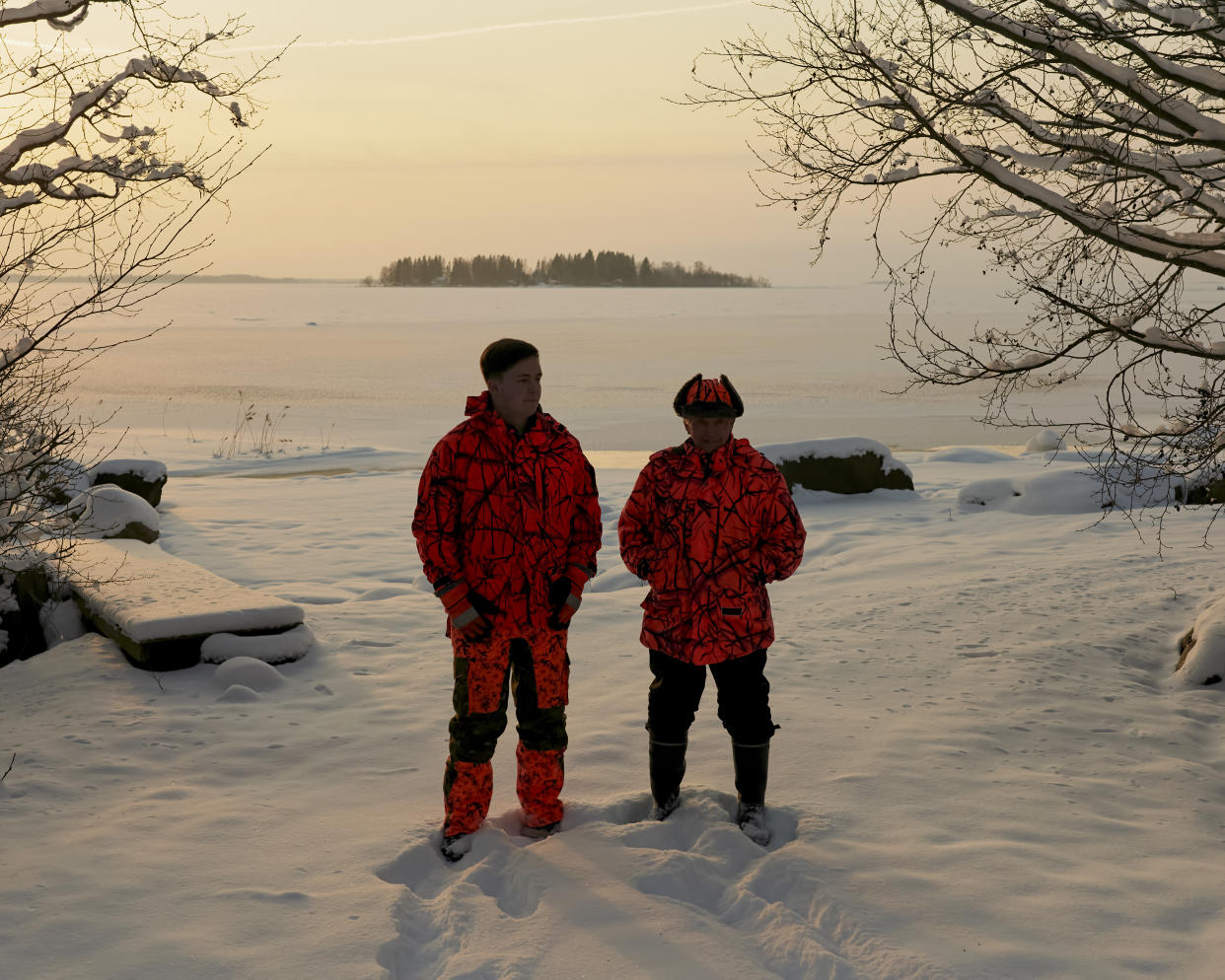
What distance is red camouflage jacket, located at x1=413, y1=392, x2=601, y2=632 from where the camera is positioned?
3.72 meters

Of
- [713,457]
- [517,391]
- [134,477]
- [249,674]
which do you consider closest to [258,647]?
[249,674]

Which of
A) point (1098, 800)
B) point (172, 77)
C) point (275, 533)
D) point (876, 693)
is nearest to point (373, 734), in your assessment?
point (876, 693)

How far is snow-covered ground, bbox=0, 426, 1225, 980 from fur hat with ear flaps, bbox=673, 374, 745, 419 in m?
1.57

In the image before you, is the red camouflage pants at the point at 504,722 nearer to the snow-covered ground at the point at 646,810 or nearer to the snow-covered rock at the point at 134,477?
the snow-covered ground at the point at 646,810

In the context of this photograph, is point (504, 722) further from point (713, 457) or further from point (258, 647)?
point (258, 647)

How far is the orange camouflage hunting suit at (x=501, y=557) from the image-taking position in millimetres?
3734

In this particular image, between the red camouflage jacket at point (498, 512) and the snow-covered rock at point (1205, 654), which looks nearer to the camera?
the red camouflage jacket at point (498, 512)

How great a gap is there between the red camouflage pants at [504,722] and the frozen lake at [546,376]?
5.01m

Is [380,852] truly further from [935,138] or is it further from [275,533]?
[275,533]

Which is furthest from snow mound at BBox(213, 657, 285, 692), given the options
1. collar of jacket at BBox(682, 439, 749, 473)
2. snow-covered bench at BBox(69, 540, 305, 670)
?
collar of jacket at BBox(682, 439, 749, 473)

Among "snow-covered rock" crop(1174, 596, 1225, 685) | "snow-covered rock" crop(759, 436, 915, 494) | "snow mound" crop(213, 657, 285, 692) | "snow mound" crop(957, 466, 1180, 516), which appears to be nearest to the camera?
"snow mound" crop(213, 657, 285, 692)

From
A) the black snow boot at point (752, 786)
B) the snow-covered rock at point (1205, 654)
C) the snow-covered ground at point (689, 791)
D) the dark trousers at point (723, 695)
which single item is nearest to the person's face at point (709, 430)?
the dark trousers at point (723, 695)

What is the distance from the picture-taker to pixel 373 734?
522 centimetres

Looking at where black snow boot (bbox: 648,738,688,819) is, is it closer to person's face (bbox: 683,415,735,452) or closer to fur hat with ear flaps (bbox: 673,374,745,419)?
person's face (bbox: 683,415,735,452)
